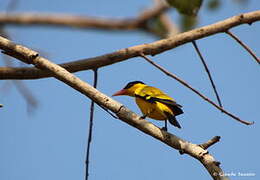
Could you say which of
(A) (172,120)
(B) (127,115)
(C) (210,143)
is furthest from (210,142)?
(A) (172,120)

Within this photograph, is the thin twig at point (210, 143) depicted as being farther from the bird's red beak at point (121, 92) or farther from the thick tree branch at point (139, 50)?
the bird's red beak at point (121, 92)

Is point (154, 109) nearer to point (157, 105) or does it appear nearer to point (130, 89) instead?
point (157, 105)

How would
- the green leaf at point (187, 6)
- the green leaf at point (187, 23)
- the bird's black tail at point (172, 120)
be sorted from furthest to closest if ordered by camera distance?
the green leaf at point (187, 23) → the bird's black tail at point (172, 120) → the green leaf at point (187, 6)

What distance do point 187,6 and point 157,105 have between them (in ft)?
3.71

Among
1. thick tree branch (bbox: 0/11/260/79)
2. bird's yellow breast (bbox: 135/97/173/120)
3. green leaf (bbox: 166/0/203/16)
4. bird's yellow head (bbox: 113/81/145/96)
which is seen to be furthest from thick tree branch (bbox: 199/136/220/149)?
bird's yellow head (bbox: 113/81/145/96)

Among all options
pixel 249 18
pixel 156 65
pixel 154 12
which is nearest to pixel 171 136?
pixel 156 65

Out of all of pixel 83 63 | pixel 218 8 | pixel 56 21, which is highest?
pixel 56 21

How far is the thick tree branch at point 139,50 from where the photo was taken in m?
3.86

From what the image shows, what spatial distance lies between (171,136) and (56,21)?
662 cm

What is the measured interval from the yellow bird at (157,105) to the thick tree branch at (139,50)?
93cm

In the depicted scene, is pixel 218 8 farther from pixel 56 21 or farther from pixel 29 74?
pixel 56 21

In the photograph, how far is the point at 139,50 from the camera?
404cm

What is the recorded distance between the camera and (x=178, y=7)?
4.66 metres

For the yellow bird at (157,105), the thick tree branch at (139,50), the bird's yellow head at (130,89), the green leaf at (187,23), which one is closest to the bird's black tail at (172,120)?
the yellow bird at (157,105)
